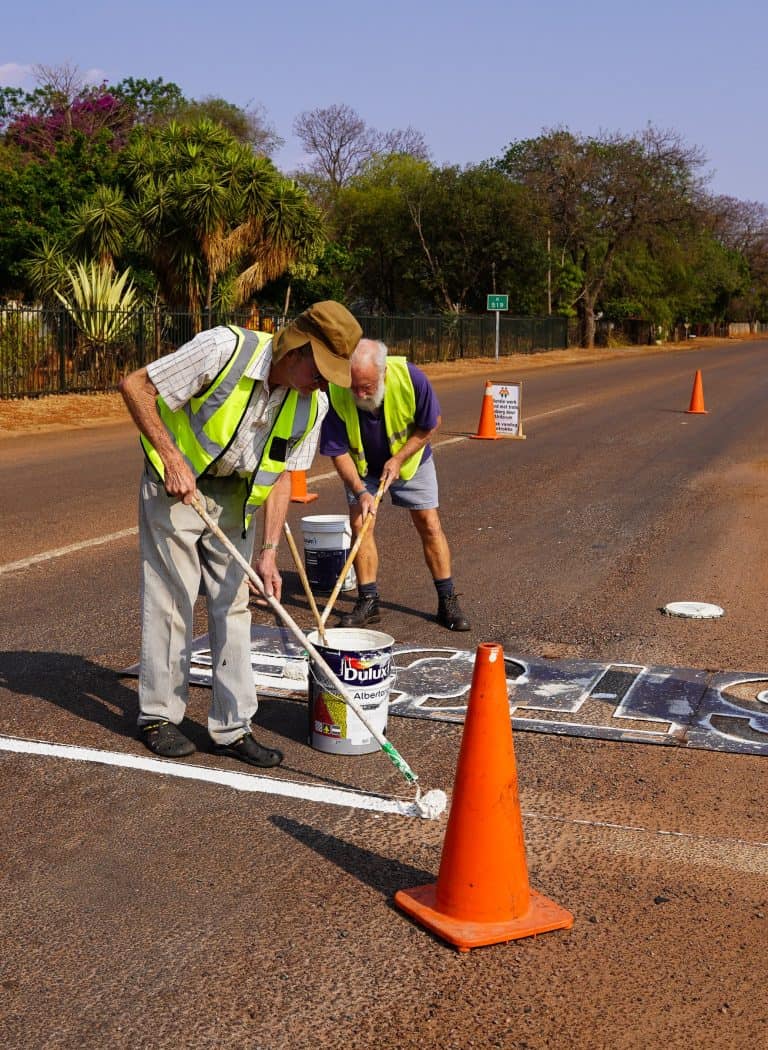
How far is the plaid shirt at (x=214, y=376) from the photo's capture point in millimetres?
4371

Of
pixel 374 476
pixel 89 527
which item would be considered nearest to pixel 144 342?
pixel 89 527

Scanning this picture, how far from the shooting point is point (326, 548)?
7.62 meters

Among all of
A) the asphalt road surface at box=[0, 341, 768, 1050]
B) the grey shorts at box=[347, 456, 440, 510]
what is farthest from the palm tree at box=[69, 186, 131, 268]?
the grey shorts at box=[347, 456, 440, 510]

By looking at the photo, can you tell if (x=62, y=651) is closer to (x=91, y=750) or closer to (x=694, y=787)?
Answer: (x=91, y=750)

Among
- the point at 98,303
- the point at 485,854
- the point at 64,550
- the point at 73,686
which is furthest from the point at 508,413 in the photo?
the point at 485,854

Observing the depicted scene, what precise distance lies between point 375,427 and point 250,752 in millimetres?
2600

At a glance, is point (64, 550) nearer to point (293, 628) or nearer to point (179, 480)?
point (179, 480)

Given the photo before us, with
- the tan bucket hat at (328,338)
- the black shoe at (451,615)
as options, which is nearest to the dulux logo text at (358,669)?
the tan bucket hat at (328,338)

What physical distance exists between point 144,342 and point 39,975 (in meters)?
21.6

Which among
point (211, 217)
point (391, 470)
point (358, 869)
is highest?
point (211, 217)

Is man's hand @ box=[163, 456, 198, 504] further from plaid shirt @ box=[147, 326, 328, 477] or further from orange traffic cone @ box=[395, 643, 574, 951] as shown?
orange traffic cone @ box=[395, 643, 574, 951]

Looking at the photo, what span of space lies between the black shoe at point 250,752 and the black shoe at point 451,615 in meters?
2.26

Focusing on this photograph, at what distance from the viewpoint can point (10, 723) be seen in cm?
514

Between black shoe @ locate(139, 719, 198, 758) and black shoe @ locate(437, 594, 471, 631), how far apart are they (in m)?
2.36
